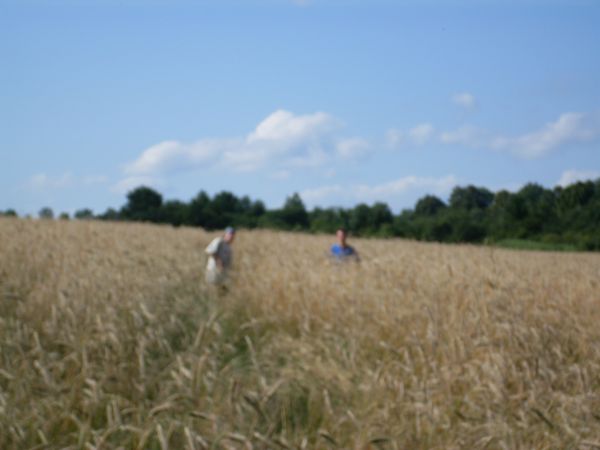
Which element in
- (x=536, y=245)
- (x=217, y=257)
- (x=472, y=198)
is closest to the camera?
(x=217, y=257)

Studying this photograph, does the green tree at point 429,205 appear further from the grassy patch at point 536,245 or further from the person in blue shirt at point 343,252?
the person in blue shirt at point 343,252

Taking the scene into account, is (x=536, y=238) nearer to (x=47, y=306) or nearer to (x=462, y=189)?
(x=462, y=189)

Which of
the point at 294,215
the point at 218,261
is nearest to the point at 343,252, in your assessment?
the point at 218,261

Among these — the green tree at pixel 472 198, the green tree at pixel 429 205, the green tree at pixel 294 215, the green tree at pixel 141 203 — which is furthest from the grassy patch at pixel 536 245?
the green tree at pixel 141 203

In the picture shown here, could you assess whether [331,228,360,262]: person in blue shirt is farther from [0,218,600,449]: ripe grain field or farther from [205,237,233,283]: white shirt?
[205,237,233,283]: white shirt

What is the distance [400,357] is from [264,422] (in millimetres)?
2817

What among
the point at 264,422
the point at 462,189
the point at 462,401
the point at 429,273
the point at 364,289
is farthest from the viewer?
the point at 462,189

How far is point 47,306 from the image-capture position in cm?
579

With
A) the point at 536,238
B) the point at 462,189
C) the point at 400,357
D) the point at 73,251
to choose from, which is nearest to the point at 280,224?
the point at 536,238

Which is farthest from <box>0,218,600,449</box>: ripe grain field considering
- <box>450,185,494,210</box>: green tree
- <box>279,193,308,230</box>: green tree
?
<box>450,185,494,210</box>: green tree

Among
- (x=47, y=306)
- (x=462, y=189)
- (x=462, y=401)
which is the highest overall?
(x=462, y=189)

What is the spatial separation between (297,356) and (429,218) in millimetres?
31511

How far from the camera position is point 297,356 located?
19.9 ft

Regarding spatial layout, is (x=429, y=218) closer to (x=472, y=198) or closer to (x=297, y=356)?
(x=472, y=198)
